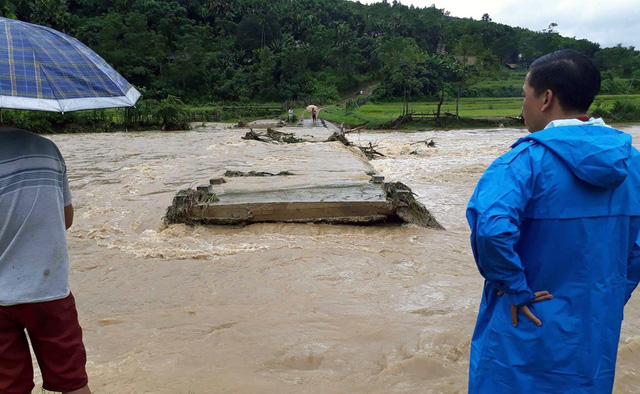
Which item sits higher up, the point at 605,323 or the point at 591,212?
the point at 591,212

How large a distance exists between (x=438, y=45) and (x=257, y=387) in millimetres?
83783

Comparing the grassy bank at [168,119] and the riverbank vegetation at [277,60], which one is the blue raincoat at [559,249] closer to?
the grassy bank at [168,119]

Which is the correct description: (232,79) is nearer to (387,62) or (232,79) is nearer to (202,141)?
(387,62)

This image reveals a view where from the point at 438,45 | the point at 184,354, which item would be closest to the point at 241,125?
the point at 184,354

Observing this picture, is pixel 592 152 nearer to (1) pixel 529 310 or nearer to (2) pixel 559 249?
(2) pixel 559 249

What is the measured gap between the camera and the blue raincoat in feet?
4.83

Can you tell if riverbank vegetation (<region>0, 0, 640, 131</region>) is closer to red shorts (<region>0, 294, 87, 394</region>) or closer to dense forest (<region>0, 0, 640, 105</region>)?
dense forest (<region>0, 0, 640, 105</region>)

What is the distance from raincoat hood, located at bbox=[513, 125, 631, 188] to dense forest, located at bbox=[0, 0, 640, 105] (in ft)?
137

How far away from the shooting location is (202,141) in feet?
71.5

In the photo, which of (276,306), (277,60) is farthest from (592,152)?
(277,60)

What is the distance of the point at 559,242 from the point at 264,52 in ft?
193

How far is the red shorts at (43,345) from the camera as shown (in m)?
1.90

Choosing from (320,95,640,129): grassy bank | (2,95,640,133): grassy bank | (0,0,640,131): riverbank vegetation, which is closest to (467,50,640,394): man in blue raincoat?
(2,95,640,133): grassy bank

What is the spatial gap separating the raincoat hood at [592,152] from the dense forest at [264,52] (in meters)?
41.6
